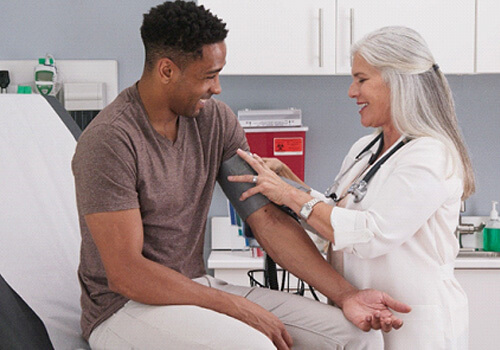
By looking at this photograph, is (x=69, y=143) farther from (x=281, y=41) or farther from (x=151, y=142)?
(x=281, y=41)

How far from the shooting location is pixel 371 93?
1.70m

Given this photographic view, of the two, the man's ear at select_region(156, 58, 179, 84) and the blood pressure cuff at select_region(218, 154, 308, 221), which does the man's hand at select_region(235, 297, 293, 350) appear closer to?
the blood pressure cuff at select_region(218, 154, 308, 221)

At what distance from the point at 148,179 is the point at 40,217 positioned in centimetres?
51

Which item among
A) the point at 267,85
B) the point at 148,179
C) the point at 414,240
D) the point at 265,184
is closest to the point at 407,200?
the point at 414,240

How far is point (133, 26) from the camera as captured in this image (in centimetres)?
292

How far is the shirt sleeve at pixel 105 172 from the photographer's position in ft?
4.42

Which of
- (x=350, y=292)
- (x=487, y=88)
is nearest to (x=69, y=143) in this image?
(x=350, y=292)

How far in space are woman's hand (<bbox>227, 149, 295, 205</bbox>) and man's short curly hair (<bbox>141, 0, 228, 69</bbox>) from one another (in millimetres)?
327

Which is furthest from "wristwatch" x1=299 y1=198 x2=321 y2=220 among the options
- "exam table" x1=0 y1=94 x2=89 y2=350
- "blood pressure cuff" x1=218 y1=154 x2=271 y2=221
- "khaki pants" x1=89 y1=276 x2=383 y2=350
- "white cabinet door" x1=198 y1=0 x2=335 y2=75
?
"white cabinet door" x1=198 y1=0 x2=335 y2=75

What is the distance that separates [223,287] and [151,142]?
0.45 meters

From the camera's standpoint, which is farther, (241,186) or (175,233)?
(241,186)

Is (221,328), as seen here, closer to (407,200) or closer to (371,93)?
(407,200)

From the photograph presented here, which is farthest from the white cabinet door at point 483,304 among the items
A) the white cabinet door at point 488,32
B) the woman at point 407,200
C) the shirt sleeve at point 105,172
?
the shirt sleeve at point 105,172

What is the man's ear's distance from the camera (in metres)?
1.47
